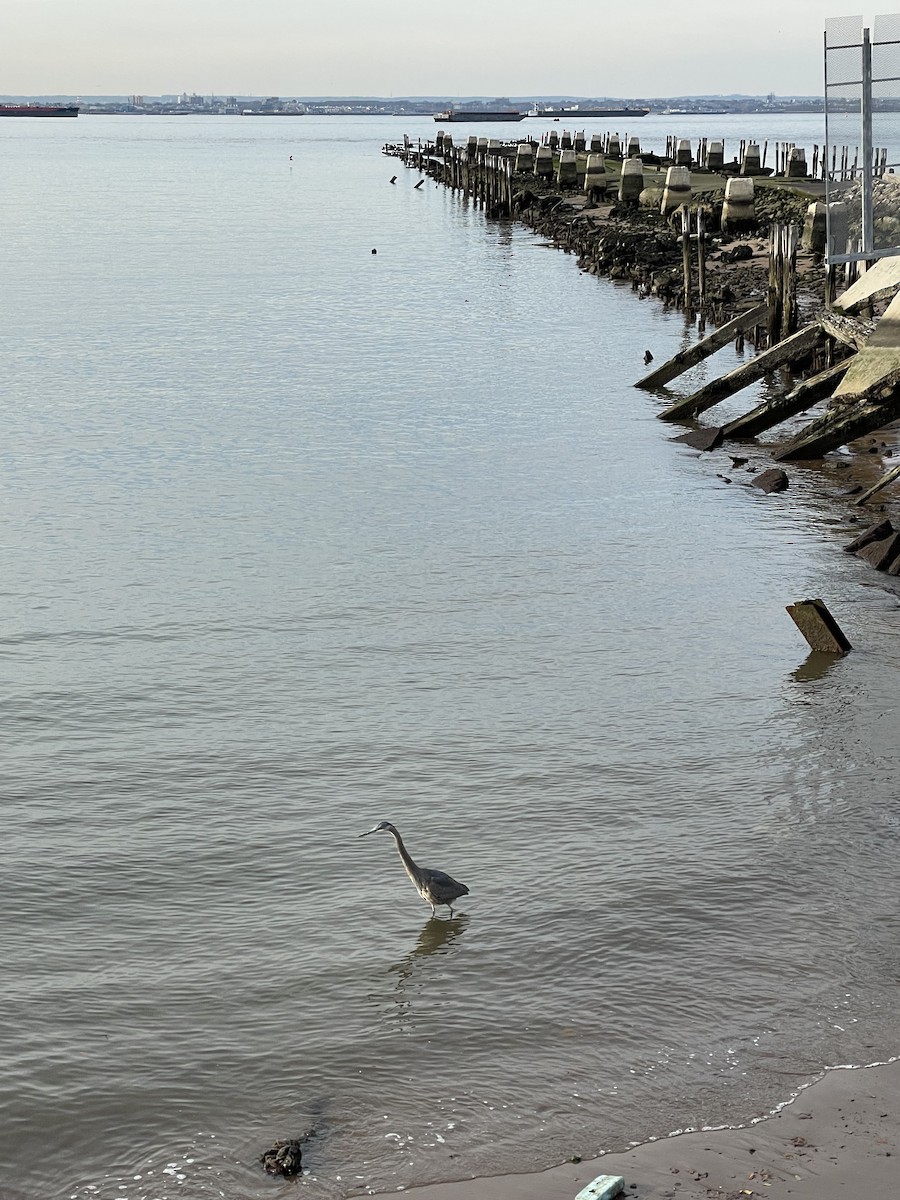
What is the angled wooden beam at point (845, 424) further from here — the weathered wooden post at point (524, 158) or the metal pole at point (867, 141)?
the weathered wooden post at point (524, 158)

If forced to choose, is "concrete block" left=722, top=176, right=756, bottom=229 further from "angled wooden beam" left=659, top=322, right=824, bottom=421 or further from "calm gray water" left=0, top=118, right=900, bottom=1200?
"calm gray water" left=0, top=118, right=900, bottom=1200

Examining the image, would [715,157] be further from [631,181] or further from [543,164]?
[631,181]

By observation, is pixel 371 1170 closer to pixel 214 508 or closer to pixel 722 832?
pixel 722 832

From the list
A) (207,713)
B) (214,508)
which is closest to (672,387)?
(214,508)

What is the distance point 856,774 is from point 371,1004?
13.5 ft

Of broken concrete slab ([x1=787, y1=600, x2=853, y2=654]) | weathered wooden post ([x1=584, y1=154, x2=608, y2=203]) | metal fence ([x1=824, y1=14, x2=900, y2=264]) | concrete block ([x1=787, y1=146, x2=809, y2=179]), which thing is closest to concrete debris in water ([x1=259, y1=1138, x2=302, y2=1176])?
broken concrete slab ([x1=787, y1=600, x2=853, y2=654])

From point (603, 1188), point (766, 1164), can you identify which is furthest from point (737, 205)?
point (603, 1188)

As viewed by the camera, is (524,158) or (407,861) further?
(524,158)

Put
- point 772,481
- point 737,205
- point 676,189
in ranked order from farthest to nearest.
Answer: point 676,189 → point 737,205 → point 772,481

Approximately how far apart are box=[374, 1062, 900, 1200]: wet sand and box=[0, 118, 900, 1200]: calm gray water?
0.44 ft

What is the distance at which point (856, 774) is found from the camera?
32.8 feet

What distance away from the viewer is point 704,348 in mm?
23734

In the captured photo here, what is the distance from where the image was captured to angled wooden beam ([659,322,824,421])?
20.9m

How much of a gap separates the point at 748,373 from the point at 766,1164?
55.5 feet
